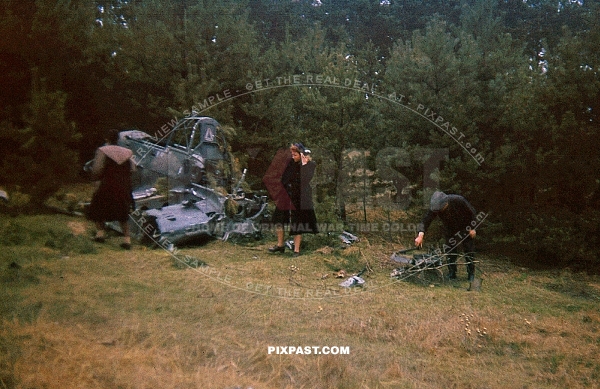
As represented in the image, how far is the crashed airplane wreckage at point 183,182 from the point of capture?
2.39 metres

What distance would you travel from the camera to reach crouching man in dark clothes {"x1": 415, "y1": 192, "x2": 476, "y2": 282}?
3.63 meters

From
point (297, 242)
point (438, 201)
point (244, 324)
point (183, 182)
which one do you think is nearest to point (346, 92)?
point (438, 201)

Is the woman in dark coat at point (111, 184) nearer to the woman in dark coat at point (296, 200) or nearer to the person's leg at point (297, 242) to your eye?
the woman in dark coat at point (296, 200)

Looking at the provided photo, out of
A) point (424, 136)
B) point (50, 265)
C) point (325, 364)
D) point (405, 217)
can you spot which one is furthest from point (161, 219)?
point (424, 136)

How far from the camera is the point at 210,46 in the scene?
3.04 m

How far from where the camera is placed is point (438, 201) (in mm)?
3607

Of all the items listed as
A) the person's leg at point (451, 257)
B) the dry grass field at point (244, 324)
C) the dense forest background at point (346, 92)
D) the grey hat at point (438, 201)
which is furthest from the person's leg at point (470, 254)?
the grey hat at point (438, 201)

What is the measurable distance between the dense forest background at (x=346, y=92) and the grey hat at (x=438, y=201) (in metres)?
0.10

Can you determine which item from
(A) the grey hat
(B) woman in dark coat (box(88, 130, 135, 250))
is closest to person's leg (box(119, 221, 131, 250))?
(B) woman in dark coat (box(88, 130, 135, 250))

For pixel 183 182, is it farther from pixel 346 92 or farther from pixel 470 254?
pixel 470 254

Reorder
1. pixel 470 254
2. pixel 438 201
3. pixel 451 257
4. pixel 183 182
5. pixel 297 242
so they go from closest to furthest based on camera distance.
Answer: pixel 183 182 < pixel 438 201 < pixel 297 242 < pixel 470 254 < pixel 451 257

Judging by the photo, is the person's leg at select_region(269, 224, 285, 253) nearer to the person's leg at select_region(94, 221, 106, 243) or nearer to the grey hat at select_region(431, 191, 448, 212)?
the grey hat at select_region(431, 191, 448, 212)

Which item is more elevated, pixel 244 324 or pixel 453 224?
pixel 453 224

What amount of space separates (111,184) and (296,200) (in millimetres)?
1785
